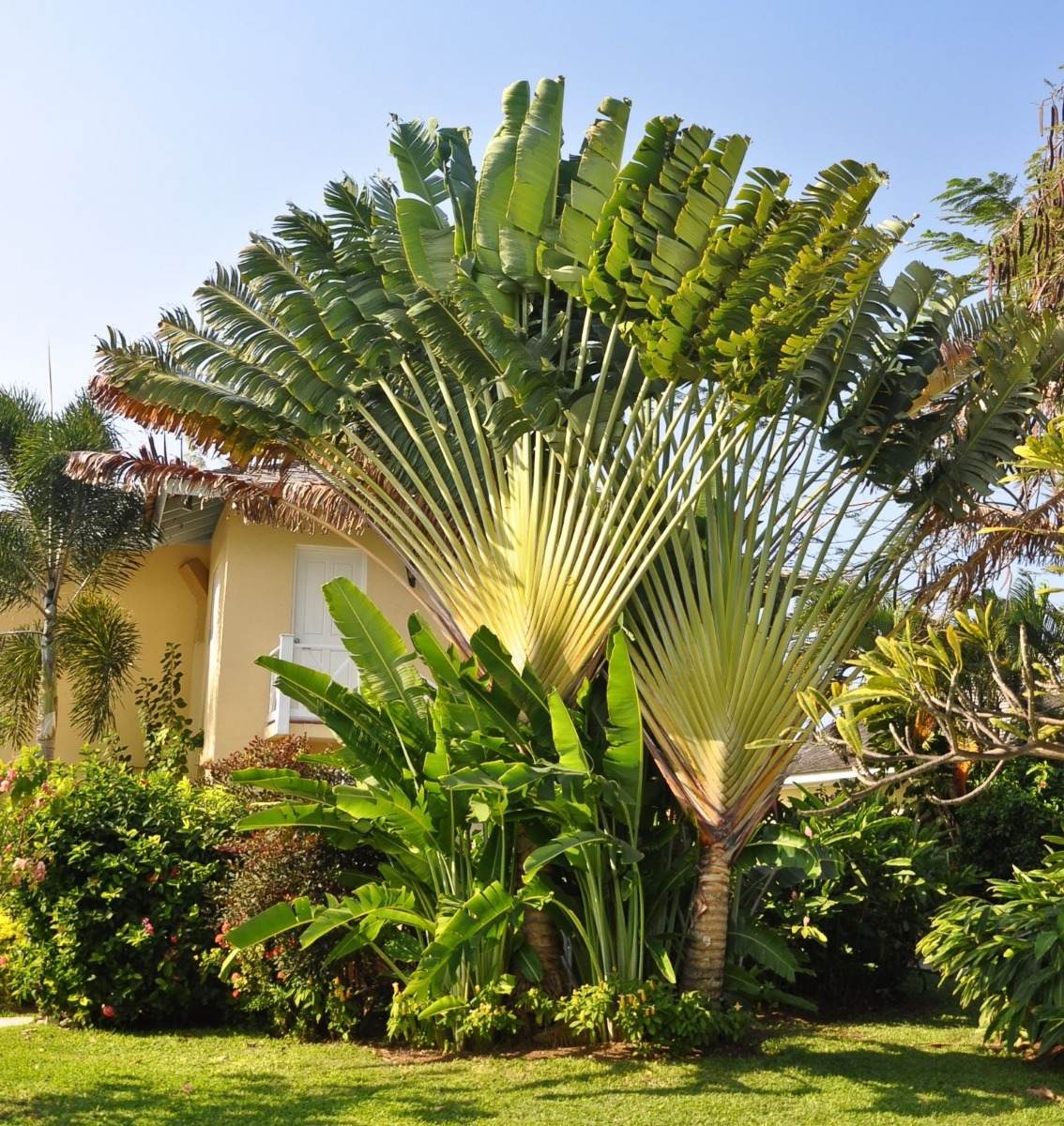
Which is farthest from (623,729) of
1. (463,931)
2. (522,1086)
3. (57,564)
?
(57,564)

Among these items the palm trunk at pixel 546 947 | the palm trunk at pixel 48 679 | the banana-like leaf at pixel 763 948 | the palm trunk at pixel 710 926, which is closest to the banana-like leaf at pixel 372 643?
the palm trunk at pixel 546 947

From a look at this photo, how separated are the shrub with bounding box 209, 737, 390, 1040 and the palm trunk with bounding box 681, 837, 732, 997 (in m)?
2.64

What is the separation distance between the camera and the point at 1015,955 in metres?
8.23

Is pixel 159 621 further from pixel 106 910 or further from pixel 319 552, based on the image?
pixel 106 910

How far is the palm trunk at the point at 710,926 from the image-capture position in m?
9.16

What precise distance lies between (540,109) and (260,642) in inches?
358

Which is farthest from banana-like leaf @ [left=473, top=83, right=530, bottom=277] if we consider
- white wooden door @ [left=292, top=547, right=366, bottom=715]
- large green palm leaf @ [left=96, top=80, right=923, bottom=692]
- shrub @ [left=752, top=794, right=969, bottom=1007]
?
white wooden door @ [left=292, top=547, right=366, bottom=715]

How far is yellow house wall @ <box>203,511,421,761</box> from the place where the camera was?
645 inches

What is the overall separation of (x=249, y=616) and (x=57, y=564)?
2.68 m

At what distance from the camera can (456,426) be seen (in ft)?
33.8

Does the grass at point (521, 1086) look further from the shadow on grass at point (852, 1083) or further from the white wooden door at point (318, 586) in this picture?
the white wooden door at point (318, 586)

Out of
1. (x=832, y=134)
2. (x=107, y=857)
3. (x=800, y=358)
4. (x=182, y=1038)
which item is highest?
(x=832, y=134)

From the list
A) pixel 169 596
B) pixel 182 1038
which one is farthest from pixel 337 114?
pixel 169 596

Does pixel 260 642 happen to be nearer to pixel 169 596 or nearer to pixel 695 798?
pixel 169 596
